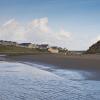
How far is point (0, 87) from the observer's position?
15.9 meters

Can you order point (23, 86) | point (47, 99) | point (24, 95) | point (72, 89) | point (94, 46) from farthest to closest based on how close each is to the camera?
1. point (94, 46)
2. point (23, 86)
3. point (72, 89)
4. point (24, 95)
5. point (47, 99)

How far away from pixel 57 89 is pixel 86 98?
2.80 m

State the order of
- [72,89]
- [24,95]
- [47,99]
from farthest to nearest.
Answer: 1. [72,89]
2. [24,95]
3. [47,99]

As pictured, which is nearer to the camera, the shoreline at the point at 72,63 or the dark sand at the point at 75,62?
the shoreline at the point at 72,63

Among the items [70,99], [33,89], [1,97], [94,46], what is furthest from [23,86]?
[94,46]

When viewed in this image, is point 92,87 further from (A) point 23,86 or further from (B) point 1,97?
(B) point 1,97

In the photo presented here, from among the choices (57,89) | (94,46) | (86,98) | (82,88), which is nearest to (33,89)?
(57,89)

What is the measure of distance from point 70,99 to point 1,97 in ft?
9.71

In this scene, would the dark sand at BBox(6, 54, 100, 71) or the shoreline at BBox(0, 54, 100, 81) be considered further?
the dark sand at BBox(6, 54, 100, 71)

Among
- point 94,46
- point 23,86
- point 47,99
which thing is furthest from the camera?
point 94,46

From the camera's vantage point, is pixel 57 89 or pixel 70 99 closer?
pixel 70 99

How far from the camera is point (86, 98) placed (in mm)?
12672

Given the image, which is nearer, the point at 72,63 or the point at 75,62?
the point at 72,63

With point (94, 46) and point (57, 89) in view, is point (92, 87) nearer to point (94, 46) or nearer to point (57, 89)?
point (57, 89)
